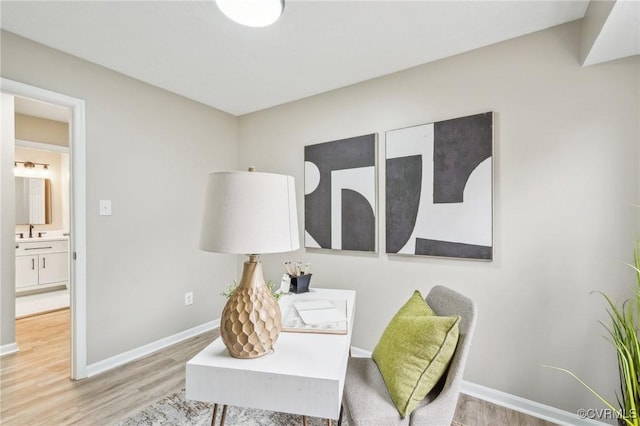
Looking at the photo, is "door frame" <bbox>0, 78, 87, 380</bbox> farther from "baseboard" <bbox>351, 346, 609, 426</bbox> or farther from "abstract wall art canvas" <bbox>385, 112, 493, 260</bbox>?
"baseboard" <bbox>351, 346, 609, 426</bbox>

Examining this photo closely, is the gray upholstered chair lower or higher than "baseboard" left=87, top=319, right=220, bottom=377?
higher

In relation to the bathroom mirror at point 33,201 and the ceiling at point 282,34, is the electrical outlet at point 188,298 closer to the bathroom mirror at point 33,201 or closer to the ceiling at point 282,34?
the ceiling at point 282,34

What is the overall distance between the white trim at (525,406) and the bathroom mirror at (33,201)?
20.3 ft

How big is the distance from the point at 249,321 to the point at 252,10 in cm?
153

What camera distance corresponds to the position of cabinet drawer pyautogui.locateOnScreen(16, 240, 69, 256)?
171 inches

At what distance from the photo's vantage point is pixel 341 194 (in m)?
2.63

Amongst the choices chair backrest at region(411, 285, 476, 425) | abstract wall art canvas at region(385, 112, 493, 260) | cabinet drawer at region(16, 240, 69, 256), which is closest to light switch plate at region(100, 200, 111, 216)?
abstract wall art canvas at region(385, 112, 493, 260)

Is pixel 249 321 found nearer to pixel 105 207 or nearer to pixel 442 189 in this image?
pixel 442 189

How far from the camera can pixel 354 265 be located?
8.50 feet

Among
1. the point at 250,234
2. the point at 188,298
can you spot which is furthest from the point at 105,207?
the point at 250,234

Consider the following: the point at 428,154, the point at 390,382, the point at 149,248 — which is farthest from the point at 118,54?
the point at 390,382

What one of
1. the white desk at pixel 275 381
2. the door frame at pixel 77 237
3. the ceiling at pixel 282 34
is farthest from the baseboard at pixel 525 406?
the door frame at pixel 77 237

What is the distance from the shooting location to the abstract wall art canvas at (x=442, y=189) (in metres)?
1.99

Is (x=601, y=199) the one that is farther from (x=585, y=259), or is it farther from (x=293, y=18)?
(x=293, y=18)
